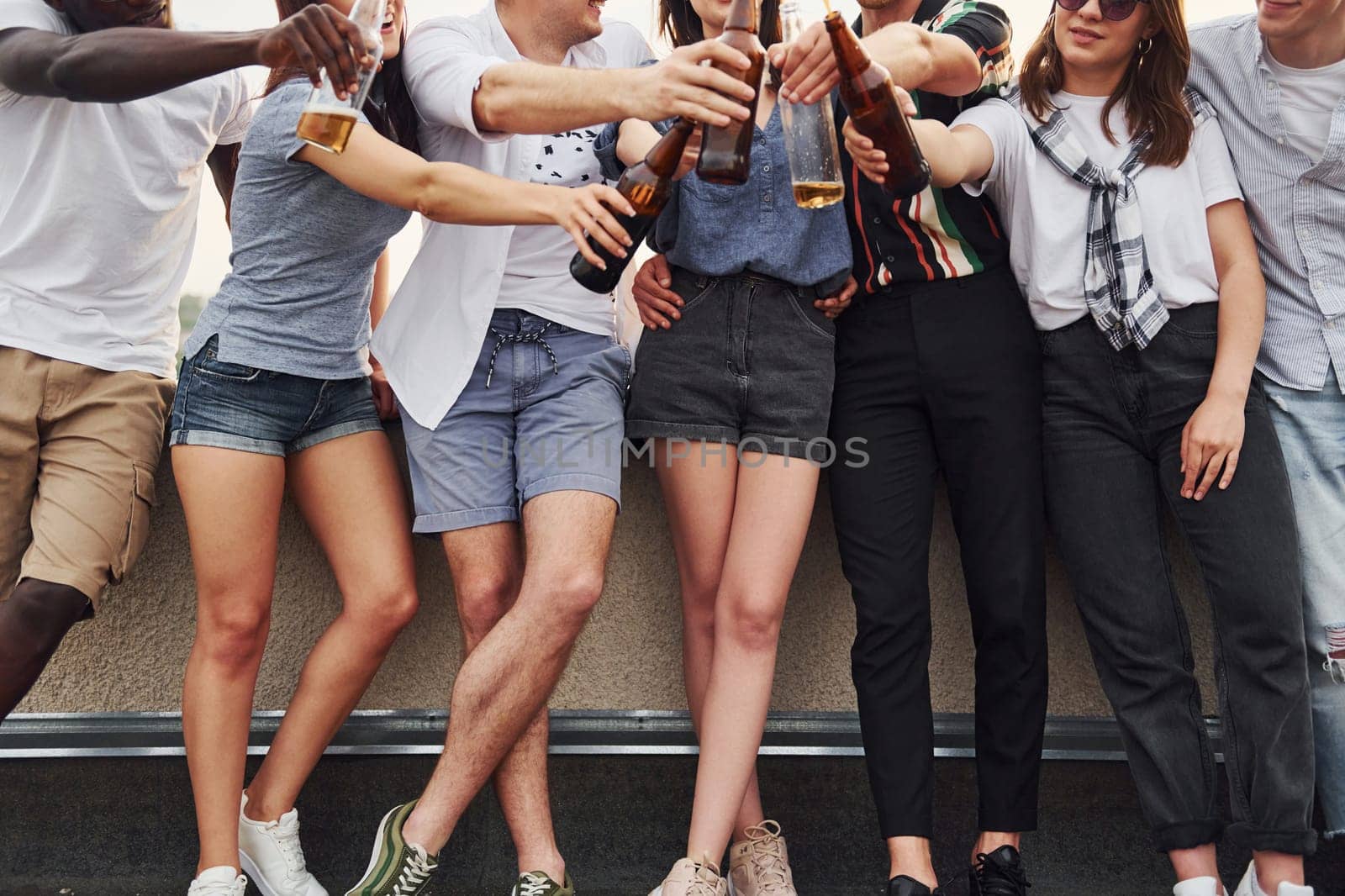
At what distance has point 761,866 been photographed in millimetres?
2705

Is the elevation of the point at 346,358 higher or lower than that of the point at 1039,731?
higher

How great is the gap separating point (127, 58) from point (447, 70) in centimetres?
61

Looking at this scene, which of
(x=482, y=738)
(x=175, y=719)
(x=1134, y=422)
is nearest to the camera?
(x=482, y=738)

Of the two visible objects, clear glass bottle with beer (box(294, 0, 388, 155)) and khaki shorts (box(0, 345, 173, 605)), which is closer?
clear glass bottle with beer (box(294, 0, 388, 155))

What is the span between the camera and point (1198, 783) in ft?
8.45

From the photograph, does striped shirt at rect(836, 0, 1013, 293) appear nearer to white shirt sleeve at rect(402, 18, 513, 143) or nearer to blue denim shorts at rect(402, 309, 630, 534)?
blue denim shorts at rect(402, 309, 630, 534)

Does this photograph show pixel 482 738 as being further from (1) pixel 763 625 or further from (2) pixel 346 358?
(2) pixel 346 358

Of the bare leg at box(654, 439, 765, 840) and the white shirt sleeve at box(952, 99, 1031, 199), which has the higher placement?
the white shirt sleeve at box(952, 99, 1031, 199)

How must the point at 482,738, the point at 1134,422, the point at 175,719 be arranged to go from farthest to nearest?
the point at 175,719, the point at 1134,422, the point at 482,738

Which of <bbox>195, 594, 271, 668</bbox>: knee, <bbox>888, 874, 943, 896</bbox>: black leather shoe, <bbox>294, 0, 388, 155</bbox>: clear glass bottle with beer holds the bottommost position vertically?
<bbox>888, 874, 943, 896</bbox>: black leather shoe

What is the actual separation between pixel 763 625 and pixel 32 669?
1548 mm

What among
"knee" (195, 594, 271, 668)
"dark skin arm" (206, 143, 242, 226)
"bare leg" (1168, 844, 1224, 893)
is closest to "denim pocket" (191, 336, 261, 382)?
"knee" (195, 594, 271, 668)

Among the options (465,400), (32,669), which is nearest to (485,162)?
(465,400)

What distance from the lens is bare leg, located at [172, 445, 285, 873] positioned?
2556 millimetres
